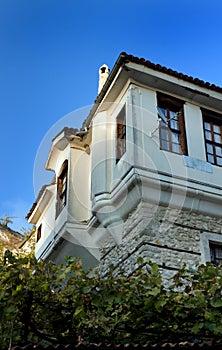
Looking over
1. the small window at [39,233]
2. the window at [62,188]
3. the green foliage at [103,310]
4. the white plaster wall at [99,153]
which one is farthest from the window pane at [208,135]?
the small window at [39,233]

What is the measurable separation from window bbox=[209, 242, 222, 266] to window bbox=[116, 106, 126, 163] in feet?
8.41


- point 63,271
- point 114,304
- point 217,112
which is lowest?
point 114,304

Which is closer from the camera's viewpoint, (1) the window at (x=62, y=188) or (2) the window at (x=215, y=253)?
(2) the window at (x=215, y=253)

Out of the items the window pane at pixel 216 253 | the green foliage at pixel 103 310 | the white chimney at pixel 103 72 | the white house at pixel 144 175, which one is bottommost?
the green foliage at pixel 103 310

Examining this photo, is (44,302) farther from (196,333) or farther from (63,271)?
(196,333)

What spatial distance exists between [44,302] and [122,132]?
493cm

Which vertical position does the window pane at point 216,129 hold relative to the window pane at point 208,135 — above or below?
above

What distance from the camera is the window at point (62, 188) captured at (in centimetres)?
1178

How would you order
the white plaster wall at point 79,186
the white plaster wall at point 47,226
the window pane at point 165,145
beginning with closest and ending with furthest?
the window pane at point 165,145 < the white plaster wall at point 79,186 < the white plaster wall at point 47,226

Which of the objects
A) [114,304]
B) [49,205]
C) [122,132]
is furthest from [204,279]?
[49,205]

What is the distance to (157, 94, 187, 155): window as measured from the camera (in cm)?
993

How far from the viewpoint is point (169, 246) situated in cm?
890

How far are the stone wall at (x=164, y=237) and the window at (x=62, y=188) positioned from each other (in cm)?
260

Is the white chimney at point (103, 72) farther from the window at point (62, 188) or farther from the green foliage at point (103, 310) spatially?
the green foliage at point (103, 310)
